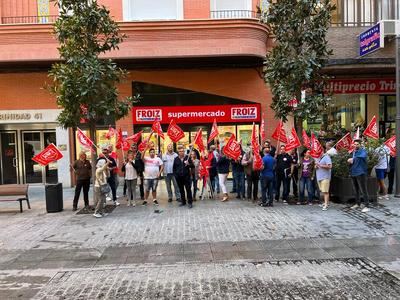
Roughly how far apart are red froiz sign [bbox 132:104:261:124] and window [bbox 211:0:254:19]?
3.51 m

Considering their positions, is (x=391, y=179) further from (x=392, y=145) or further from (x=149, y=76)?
(x=149, y=76)

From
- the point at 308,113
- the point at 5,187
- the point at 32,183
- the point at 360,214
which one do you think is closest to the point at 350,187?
the point at 360,214

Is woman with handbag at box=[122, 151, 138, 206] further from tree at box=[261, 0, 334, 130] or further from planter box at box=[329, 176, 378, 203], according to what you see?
planter box at box=[329, 176, 378, 203]

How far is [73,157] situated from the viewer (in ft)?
55.5

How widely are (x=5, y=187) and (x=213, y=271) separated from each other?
26.5ft

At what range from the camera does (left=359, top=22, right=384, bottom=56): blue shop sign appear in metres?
14.6

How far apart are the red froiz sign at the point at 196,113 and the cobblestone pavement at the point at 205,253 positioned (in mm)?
6163

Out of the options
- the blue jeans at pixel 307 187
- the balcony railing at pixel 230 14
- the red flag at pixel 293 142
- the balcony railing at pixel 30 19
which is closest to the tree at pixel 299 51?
the red flag at pixel 293 142

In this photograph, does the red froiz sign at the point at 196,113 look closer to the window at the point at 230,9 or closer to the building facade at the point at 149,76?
the building facade at the point at 149,76

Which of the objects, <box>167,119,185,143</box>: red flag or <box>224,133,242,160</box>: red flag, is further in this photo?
<box>167,119,185,143</box>: red flag

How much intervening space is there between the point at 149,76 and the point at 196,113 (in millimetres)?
2436

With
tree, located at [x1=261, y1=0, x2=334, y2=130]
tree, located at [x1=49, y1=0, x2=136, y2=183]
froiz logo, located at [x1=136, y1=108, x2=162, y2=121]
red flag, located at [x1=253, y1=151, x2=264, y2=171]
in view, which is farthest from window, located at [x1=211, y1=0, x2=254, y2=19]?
red flag, located at [x1=253, y1=151, x2=264, y2=171]

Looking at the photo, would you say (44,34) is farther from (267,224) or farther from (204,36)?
(267,224)

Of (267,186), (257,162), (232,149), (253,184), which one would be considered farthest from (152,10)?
(267,186)
